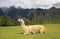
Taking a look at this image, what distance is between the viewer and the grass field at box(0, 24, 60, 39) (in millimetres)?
2223

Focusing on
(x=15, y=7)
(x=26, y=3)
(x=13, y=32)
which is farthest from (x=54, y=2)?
(x=13, y=32)

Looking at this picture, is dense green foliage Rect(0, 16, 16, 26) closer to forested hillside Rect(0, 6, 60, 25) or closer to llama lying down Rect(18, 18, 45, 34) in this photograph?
forested hillside Rect(0, 6, 60, 25)

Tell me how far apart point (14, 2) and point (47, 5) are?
60cm

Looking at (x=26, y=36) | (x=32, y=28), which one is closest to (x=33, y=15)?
(x=32, y=28)

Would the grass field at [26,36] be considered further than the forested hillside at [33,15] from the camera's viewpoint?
No

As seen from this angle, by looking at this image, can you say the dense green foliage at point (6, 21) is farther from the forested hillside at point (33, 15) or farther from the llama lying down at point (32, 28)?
the llama lying down at point (32, 28)

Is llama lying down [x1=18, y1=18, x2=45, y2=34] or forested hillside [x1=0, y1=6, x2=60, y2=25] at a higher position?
forested hillside [x1=0, y1=6, x2=60, y2=25]

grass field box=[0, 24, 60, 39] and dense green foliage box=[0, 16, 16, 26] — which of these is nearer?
grass field box=[0, 24, 60, 39]

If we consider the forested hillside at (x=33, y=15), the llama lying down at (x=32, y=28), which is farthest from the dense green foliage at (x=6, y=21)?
the llama lying down at (x=32, y=28)

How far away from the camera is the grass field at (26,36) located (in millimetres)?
2223

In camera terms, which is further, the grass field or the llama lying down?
the llama lying down

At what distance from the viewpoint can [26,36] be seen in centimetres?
228

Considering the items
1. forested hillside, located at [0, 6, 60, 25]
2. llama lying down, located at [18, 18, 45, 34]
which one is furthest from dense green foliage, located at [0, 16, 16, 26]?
llama lying down, located at [18, 18, 45, 34]

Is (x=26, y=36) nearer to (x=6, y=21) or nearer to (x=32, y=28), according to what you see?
(x=32, y=28)
